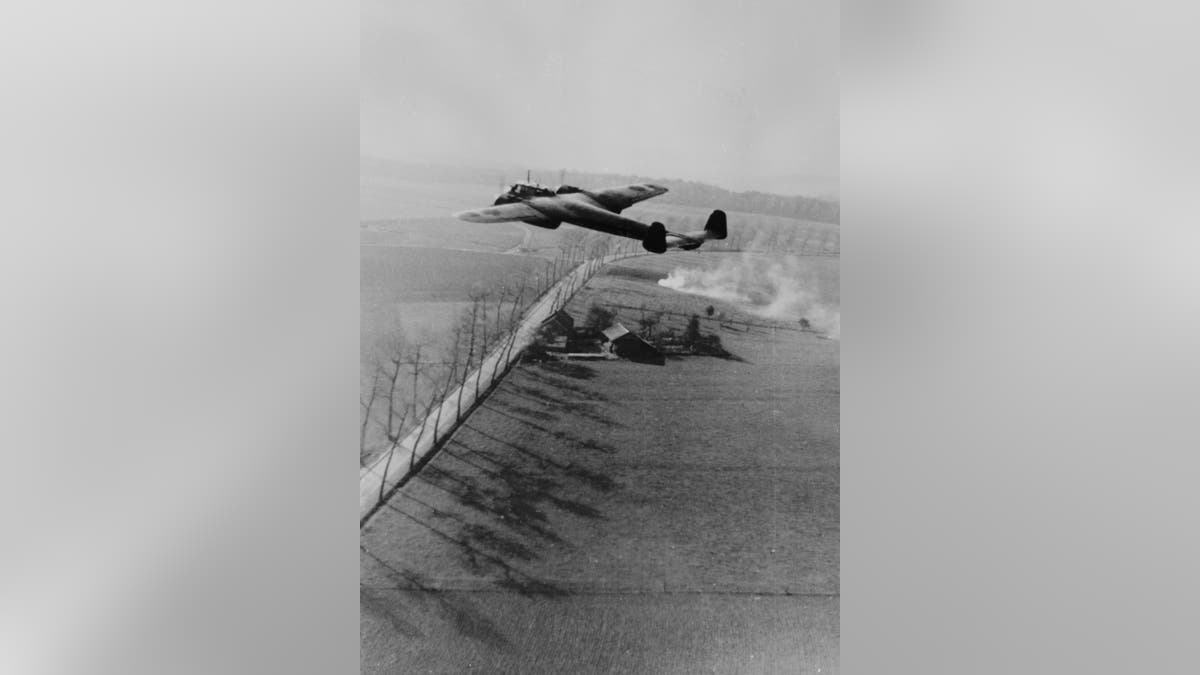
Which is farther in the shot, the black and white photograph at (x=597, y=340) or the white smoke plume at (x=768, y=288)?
the white smoke plume at (x=768, y=288)

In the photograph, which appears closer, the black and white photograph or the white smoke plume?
the black and white photograph

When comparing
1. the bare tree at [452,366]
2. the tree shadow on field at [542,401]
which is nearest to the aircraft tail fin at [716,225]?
the tree shadow on field at [542,401]

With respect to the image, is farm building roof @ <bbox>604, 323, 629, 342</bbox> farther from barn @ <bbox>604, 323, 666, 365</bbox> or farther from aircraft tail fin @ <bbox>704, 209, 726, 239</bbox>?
aircraft tail fin @ <bbox>704, 209, 726, 239</bbox>

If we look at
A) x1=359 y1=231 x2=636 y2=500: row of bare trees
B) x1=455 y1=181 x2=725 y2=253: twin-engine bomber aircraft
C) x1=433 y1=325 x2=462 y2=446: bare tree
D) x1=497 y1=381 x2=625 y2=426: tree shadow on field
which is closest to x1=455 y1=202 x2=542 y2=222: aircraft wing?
A: x1=455 y1=181 x2=725 y2=253: twin-engine bomber aircraft

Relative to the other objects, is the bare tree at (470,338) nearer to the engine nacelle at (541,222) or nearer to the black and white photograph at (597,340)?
the black and white photograph at (597,340)

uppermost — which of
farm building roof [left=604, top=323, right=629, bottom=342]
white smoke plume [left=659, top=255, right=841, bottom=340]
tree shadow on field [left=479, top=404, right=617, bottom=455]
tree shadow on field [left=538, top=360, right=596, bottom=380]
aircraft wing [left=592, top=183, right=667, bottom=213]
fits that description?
aircraft wing [left=592, top=183, right=667, bottom=213]

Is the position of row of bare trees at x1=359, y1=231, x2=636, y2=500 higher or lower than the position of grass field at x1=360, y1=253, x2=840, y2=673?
higher
